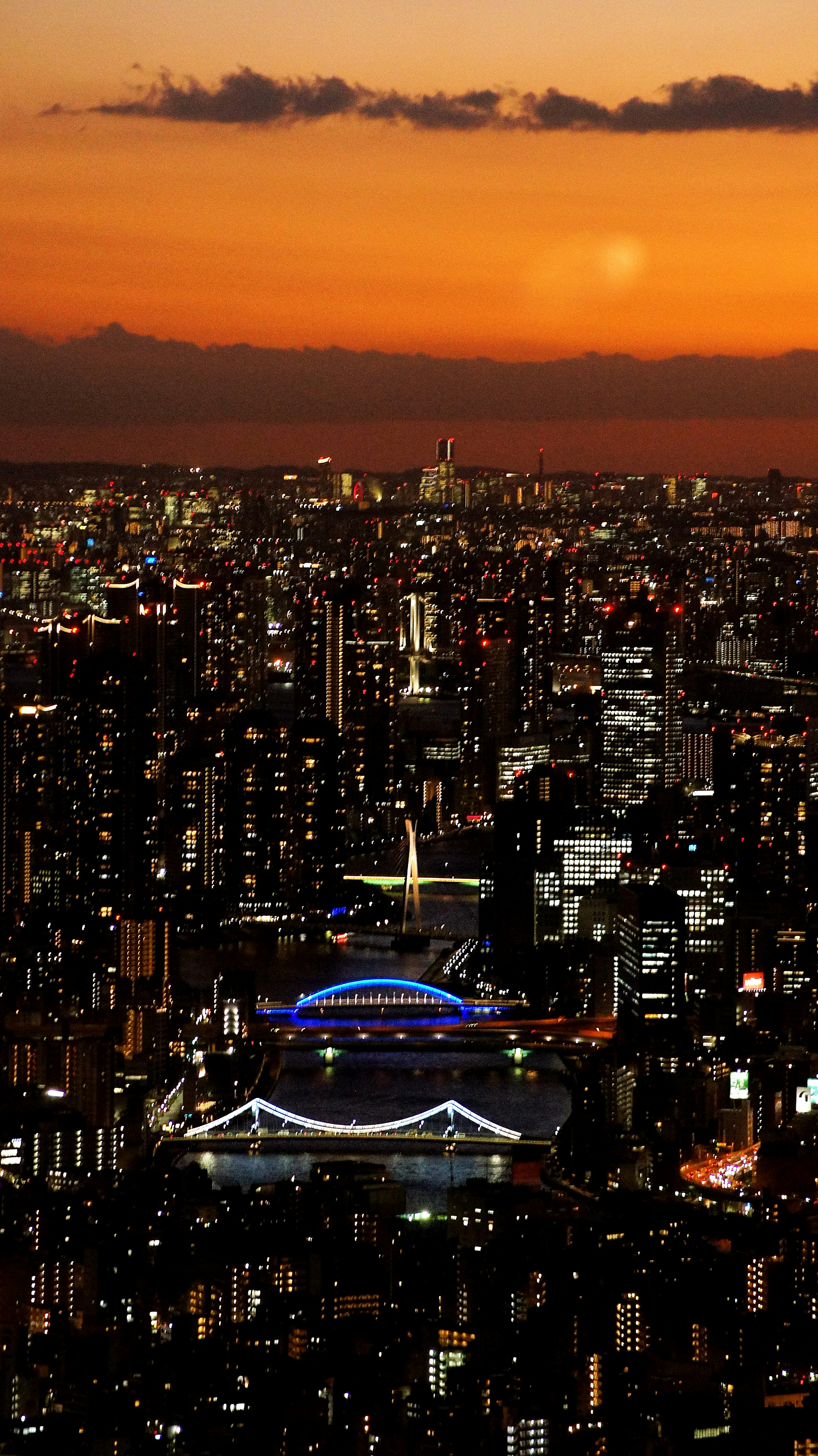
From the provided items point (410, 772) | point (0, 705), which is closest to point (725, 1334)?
point (0, 705)

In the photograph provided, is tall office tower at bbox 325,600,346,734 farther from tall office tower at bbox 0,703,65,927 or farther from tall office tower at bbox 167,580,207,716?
tall office tower at bbox 0,703,65,927

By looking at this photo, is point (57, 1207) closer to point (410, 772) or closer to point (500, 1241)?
point (500, 1241)

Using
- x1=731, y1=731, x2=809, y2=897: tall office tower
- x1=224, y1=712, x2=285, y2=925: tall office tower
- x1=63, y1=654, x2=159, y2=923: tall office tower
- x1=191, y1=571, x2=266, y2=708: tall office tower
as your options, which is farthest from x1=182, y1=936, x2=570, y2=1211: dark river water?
x1=191, y1=571, x2=266, y2=708: tall office tower

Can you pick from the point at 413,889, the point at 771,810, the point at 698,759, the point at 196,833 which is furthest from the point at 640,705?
the point at 196,833

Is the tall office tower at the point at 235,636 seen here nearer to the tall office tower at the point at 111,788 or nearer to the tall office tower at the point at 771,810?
the tall office tower at the point at 111,788

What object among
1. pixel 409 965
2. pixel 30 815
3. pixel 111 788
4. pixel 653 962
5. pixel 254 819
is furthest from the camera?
pixel 254 819

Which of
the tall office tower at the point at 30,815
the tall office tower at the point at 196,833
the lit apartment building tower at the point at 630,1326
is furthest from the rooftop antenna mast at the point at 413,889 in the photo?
the lit apartment building tower at the point at 630,1326

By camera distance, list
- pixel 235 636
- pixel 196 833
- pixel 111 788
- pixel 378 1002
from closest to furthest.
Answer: pixel 378 1002 → pixel 111 788 → pixel 196 833 → pixel 235 636

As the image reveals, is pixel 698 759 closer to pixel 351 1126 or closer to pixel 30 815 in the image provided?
pixel 30 815
